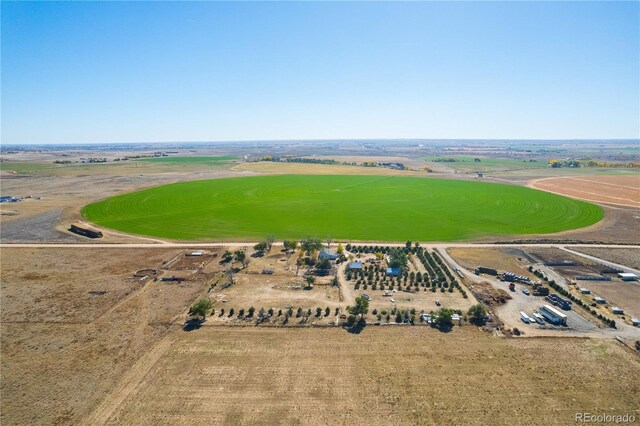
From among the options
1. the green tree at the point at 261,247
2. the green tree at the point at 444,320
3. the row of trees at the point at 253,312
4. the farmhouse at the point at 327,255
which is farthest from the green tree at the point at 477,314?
the green tree at the point at 261,247

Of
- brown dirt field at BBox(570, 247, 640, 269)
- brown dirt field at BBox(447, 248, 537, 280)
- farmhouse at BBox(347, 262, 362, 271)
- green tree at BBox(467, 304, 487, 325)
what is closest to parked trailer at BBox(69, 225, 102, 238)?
farmhouse at BBox(347, 262, 362, 271)

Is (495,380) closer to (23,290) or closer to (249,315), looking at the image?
(249,315)

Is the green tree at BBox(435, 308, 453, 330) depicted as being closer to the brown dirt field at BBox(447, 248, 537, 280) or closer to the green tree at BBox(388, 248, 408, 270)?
the green tree at BBox(388, 248, 408, 270)

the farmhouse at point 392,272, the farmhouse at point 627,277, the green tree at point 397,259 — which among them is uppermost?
the green tree at point 397,259

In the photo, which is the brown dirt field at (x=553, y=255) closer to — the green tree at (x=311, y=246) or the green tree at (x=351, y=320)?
the green tree at (x=311, y=246)

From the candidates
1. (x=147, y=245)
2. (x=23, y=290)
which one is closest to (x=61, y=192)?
(x=147, y=245)
